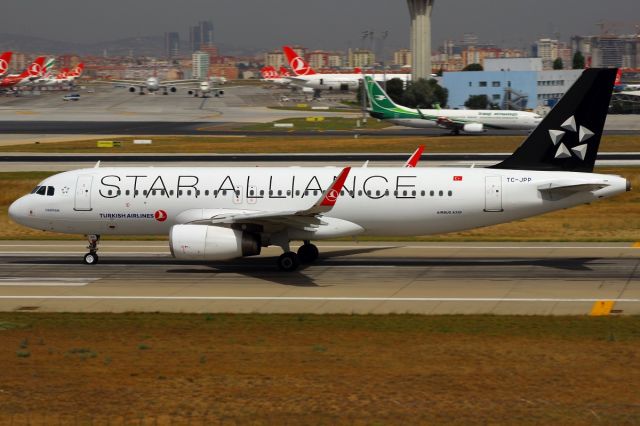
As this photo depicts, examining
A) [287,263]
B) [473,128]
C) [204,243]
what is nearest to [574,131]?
[287,263]

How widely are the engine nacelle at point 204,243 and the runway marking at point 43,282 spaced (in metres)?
3.53

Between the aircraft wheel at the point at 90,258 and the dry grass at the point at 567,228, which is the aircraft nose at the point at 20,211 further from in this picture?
the dry grass at the point at 567,228

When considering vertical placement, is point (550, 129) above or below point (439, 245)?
above

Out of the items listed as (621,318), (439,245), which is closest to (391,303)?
(621,318)

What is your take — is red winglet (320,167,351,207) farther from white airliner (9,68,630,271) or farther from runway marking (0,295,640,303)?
runway marking (0,295,640,303)

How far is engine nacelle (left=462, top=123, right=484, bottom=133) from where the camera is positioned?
359 ft

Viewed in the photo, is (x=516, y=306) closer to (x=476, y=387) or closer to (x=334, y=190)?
(x=334, y=190)

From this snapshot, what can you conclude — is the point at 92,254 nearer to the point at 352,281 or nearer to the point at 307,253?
the point at 307,253

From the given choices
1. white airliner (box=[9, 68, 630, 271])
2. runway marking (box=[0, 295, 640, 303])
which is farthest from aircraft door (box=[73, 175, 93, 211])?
runway marking (box=[0, 295, 640, 303])

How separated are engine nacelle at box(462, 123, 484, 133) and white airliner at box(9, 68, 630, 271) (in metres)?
71.9

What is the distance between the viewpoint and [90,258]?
40.0 metres

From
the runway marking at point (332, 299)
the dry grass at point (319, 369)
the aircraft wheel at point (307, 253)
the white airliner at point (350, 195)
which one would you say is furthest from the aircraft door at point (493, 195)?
the dry grass at point (319, 369)

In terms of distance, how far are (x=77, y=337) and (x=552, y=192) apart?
62.9ft

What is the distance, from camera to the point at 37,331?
89.6 feet
